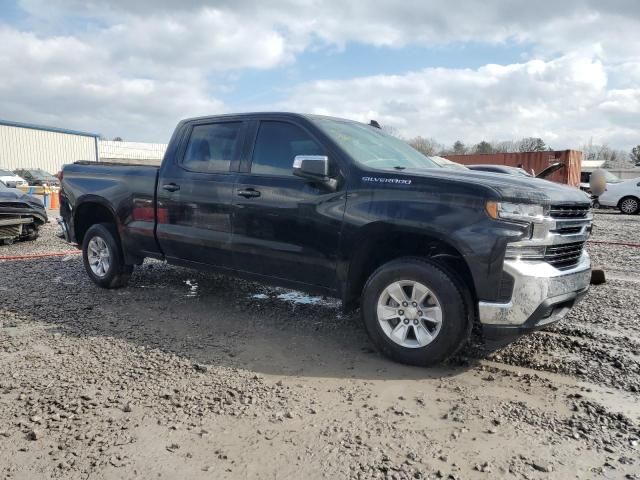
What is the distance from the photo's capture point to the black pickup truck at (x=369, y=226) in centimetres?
355

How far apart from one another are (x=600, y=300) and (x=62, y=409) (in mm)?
5392

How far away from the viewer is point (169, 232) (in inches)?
211

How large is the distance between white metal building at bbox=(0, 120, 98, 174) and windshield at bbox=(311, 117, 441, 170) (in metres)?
40.8

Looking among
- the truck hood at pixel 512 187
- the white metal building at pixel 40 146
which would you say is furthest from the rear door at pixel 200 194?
the white metal building at pixel 40 146

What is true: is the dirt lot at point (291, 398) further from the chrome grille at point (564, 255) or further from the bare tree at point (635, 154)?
the bare tree at point (635, 154)

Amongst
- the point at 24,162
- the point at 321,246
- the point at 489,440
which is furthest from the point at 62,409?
the point at 24,162

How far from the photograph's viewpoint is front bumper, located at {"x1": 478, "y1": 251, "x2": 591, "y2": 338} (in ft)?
11.4

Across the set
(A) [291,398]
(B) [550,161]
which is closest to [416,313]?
(A) [291,398]

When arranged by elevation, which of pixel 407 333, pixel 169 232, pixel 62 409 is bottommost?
pixel 62 409

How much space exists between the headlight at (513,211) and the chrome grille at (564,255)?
0.29 meters

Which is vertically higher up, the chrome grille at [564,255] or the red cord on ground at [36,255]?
the chrome grille at [564,255]

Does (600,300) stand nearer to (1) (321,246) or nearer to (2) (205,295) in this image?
(1) (321,246)

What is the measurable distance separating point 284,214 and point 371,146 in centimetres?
103

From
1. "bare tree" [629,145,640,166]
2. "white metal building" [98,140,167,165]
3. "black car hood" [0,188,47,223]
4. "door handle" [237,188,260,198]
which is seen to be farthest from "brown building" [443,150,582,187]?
"bare tree" [629,145,640,166]
